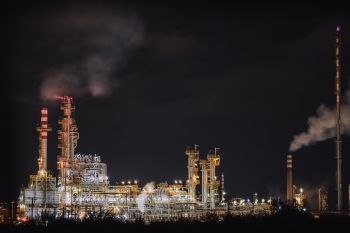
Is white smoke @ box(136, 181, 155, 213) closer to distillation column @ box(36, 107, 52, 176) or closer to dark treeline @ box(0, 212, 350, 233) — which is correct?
distillation column @ box(36, 107, 52, 176)

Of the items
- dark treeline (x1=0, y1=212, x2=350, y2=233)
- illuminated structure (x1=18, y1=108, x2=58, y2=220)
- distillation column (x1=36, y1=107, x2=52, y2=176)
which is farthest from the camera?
distillation column (x1=36, y1=107, x2=52, y2=176)

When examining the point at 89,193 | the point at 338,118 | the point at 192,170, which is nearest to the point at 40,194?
the point at 89,193

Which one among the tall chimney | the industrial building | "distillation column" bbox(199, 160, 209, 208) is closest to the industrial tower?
the tall chimney

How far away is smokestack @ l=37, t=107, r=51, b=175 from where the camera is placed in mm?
50753

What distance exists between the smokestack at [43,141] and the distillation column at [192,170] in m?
11.4

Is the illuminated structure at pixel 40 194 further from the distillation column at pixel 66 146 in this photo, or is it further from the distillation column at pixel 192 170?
the distillation column at pixel 192 170

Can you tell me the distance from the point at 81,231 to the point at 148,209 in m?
24.3

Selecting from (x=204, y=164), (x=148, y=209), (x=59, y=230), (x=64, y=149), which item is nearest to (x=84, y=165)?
(x=64, y=149)

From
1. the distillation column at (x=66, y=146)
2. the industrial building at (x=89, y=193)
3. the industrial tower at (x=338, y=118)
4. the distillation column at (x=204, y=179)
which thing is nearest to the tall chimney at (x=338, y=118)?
the industrial tower at (x=338, y=118)

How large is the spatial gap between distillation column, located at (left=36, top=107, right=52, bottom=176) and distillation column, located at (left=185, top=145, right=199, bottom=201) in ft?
37.2

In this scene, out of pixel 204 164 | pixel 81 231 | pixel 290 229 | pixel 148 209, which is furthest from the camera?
pixel 204 164

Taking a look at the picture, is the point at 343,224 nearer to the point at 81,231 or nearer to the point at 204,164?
the point at 81,231

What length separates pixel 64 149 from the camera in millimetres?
51906

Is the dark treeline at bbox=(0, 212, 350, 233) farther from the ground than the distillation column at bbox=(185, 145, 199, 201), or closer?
closer
